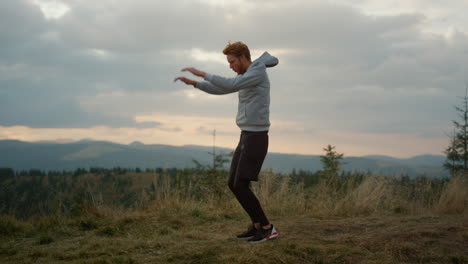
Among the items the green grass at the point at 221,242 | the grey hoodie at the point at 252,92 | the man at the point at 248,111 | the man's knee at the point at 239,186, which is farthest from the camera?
the man's knee at the point at 239,186

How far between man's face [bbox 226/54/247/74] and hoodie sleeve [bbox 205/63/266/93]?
206 mm

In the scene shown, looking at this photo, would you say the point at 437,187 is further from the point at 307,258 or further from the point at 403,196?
the point at 307,258

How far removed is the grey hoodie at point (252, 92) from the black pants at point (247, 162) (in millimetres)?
107

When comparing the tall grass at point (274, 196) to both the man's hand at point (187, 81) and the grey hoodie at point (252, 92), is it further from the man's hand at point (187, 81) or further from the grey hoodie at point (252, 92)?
the man's hand at point (187, 81)

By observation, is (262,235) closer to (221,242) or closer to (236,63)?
(221,242)

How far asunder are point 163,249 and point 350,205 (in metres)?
4.35

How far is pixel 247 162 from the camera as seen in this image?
412 centimetres

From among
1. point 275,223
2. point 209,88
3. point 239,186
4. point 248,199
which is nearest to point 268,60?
point 209,88

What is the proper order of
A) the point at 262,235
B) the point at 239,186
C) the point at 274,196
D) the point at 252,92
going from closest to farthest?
the point at 252,92, the point at 239,186, the point at 262,235, the point at 274,196

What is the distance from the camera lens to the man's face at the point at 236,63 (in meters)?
4.13

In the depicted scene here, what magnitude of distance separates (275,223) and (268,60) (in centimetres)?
272

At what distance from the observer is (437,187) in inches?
352

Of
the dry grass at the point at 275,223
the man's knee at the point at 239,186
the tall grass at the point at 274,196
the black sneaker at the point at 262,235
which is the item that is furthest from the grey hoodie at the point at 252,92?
the tall grass at the point at 274,196

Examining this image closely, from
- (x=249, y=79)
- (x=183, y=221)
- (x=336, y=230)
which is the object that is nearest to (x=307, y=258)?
(x=336, y=230)
